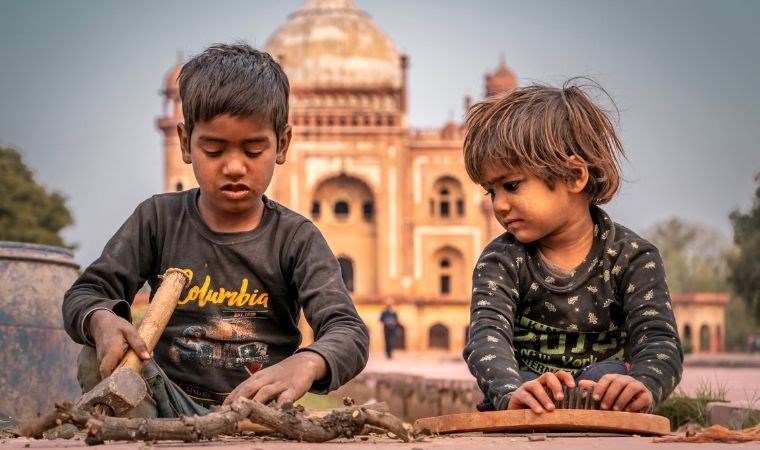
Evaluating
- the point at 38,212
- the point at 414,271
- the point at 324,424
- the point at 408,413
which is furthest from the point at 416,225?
the point at 324,424

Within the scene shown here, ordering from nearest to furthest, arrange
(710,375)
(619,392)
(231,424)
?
(231,424) < (619,392) < (710,375)

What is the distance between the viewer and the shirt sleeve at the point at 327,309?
341cm

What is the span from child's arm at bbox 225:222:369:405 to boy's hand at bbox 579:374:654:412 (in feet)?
1.79

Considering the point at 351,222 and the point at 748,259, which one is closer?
the point at 748,259

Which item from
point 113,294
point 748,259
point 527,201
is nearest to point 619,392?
point 527,201

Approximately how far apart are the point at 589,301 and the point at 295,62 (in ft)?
155

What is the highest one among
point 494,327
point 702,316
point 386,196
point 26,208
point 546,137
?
point 386,196

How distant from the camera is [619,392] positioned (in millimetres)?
3418

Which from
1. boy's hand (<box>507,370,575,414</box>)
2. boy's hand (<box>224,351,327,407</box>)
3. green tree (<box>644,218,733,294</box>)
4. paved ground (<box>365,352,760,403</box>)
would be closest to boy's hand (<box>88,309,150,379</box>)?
boy's hand (<box>224,351,327,407</box>)

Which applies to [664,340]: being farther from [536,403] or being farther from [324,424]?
[324,424]

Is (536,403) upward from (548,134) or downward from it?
downward

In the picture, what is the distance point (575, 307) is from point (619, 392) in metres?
0.53

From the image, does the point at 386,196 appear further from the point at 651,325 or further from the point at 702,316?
the point at 651,325

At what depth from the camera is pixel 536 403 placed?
3271 mm
